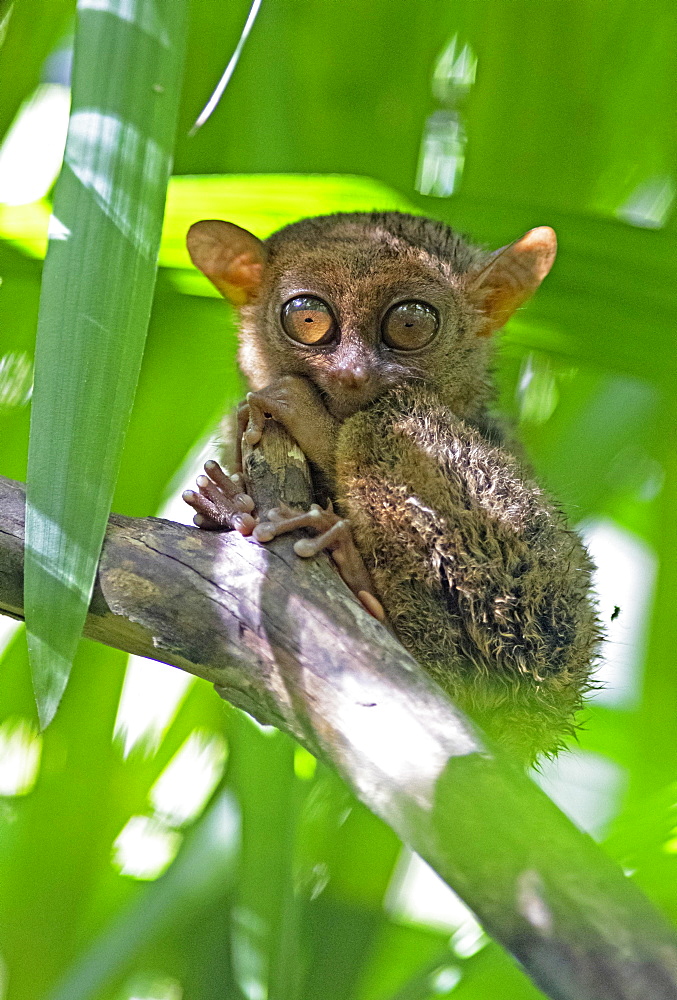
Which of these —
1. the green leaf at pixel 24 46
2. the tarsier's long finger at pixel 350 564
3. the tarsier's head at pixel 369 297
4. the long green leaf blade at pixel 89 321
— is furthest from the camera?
the green leaf at pixel 24 46

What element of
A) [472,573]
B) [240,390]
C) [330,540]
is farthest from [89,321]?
[240,390]

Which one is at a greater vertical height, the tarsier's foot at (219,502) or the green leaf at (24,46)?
the green leaf at (24,46)

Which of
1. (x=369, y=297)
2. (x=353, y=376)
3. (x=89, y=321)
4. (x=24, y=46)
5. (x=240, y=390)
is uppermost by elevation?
(x=24, y=46)

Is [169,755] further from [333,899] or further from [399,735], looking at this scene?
[399,735]

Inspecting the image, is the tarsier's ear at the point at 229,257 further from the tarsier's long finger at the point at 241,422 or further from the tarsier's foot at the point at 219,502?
the tarsier's foot at the point at 219,502

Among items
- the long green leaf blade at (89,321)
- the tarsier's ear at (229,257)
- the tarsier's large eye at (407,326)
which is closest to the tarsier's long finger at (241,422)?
the tarsier's large eye at (407,326)

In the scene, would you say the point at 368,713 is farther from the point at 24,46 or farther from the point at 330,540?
the point at 24,46

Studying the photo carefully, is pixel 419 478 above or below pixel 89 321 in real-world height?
below

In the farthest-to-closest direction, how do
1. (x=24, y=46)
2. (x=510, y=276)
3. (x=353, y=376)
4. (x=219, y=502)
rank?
(x=24, y=46), (x=510, y=276), (x=353, y=376), (x=219, y=502)
